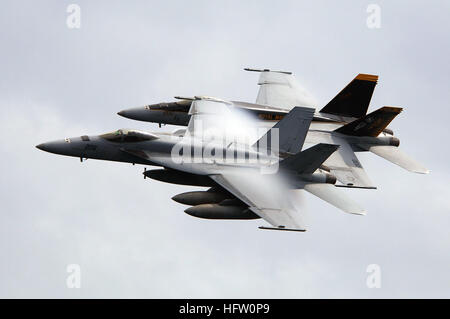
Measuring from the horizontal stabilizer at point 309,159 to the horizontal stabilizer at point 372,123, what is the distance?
7.14 meters

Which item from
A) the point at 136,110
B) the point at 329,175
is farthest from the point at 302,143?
the point at 136,110

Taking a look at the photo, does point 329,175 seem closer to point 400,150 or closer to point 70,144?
point 400,150

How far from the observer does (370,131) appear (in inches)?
2178

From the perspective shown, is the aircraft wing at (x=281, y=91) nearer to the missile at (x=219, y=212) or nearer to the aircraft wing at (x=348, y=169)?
the aircraft wing at (x=348, y=169)

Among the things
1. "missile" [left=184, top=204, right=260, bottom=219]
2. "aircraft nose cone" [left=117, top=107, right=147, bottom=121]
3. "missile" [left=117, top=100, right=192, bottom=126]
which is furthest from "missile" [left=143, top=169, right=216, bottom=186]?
"aircraft nose cone" [left=117, top=107, right=147, bottom=121]

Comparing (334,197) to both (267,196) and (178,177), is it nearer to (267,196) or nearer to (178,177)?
(267,196)

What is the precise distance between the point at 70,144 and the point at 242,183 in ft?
27.4

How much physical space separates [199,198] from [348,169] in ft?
27.9

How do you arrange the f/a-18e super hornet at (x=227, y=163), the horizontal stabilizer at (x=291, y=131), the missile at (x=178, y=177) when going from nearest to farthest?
the f/a-18e super hornet at (x=227, y=163) < the missile at (x=178, y=177) < the horizontal stabilizer at (x=291, y=131)

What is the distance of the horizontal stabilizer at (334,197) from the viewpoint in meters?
47.5

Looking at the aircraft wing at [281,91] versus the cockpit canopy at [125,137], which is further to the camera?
the aircraft wing at [281,91]

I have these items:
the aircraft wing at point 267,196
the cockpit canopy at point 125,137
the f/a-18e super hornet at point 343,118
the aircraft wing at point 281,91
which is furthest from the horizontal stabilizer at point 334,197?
the aircraft wing at point 281,91

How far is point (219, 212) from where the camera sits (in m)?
47.2

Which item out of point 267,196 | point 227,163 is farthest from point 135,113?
point 267,196
